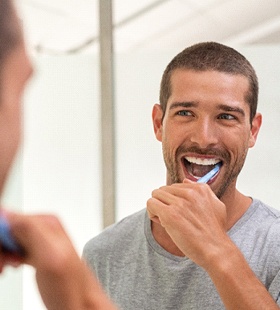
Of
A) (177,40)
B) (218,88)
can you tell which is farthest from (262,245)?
(177,40)

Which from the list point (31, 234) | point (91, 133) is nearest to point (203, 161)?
point (91, 133)

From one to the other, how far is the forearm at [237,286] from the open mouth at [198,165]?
8.7 inches

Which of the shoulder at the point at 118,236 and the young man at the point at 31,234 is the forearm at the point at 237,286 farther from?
the young man at the point at 31,234

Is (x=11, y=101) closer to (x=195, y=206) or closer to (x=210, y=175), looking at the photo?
(x=195, y=206)

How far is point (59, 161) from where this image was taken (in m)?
1.47

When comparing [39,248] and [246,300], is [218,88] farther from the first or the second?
[39,248]

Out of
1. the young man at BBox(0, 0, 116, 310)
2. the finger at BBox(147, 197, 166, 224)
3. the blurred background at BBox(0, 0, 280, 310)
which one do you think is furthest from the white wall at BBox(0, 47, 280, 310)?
the young man at BBox(0, 0, 116, 310)

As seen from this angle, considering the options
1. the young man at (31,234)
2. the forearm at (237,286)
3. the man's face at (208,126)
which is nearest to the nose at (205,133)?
the man's face at (208,126)

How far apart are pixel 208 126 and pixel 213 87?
0.06 m

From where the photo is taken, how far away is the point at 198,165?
92 centimetres

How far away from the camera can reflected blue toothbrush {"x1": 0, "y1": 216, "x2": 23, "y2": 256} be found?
0.52 feet

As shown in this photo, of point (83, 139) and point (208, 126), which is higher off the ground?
point (83, 139)

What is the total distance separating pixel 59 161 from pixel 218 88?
69 cm

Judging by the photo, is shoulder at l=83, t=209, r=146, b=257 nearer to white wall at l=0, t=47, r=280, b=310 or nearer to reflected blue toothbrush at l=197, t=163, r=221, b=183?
reflected blue toothbrush at l=197, t=163, r=221, b=183
